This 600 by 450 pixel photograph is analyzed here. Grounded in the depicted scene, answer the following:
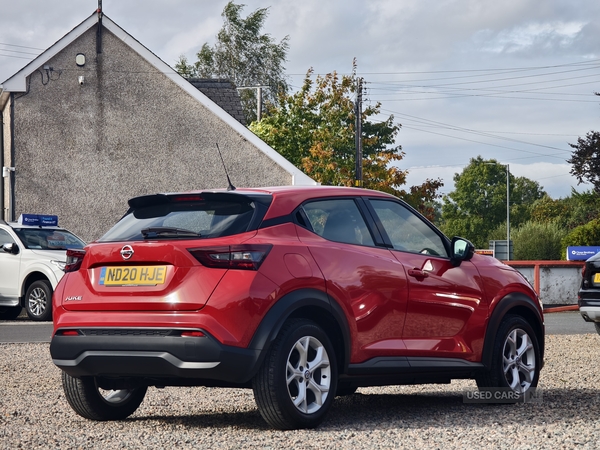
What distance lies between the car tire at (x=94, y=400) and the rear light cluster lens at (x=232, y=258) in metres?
1.46

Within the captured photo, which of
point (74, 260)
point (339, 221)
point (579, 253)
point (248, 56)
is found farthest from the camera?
point (248, 56)

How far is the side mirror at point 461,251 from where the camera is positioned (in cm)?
807

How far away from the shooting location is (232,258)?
21.3 ft

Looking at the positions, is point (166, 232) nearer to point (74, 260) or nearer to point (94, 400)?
point (74, 260)

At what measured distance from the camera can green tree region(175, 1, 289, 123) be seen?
62.0 metres

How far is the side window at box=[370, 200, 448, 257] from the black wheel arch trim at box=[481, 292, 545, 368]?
2.12 ft

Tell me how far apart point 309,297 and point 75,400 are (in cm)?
196

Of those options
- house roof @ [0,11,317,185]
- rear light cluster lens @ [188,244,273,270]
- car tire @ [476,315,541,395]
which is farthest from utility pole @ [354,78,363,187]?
rear light cluster lens @ [188,244,273,270]

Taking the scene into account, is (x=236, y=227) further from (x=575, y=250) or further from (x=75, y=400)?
(x=575, y=250)

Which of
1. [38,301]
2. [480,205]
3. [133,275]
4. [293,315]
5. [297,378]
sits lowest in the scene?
[38,301]

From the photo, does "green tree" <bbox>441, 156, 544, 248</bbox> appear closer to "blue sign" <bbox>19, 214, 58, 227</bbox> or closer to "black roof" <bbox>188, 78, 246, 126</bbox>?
"black roof" <bbox>188, 78, 246, 126</bbox>

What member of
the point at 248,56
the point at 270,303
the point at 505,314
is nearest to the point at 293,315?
the point at 270,303

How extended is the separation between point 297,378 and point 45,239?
50.9 ft

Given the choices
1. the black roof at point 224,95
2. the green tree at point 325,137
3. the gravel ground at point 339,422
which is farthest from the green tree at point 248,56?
the gravel ground at point 339,422
